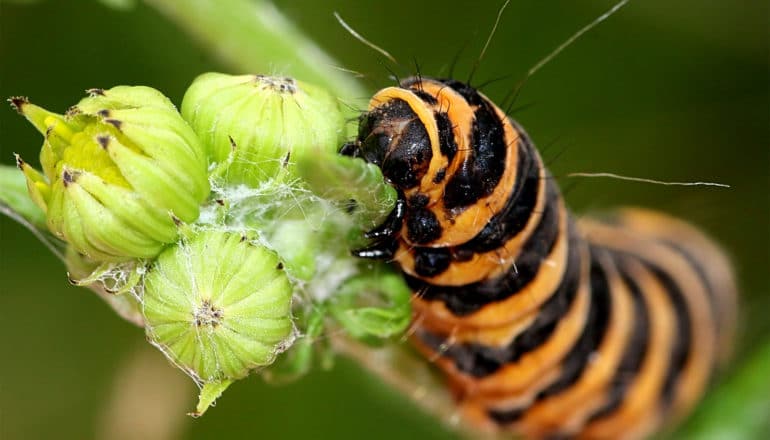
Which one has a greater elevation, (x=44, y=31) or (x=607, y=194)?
(x=607, y=194)

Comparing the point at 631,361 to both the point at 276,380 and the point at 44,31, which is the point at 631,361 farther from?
the point at 44,31

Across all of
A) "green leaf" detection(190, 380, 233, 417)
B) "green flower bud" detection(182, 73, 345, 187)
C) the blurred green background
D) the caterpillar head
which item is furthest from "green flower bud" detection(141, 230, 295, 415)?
the blurred green background

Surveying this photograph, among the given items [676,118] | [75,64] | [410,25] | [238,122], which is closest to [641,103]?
[676,118]

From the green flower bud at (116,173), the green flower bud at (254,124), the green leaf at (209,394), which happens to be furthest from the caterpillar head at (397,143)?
the green leaf at (209,394)

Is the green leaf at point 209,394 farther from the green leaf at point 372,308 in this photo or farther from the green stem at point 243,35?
the green stem at point 243,35

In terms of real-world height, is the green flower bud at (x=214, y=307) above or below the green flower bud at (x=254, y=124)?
below

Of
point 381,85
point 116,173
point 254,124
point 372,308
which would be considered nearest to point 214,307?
point 116,173

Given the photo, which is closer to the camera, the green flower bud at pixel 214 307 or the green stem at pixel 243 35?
the green flower bud at pixel 214 307
